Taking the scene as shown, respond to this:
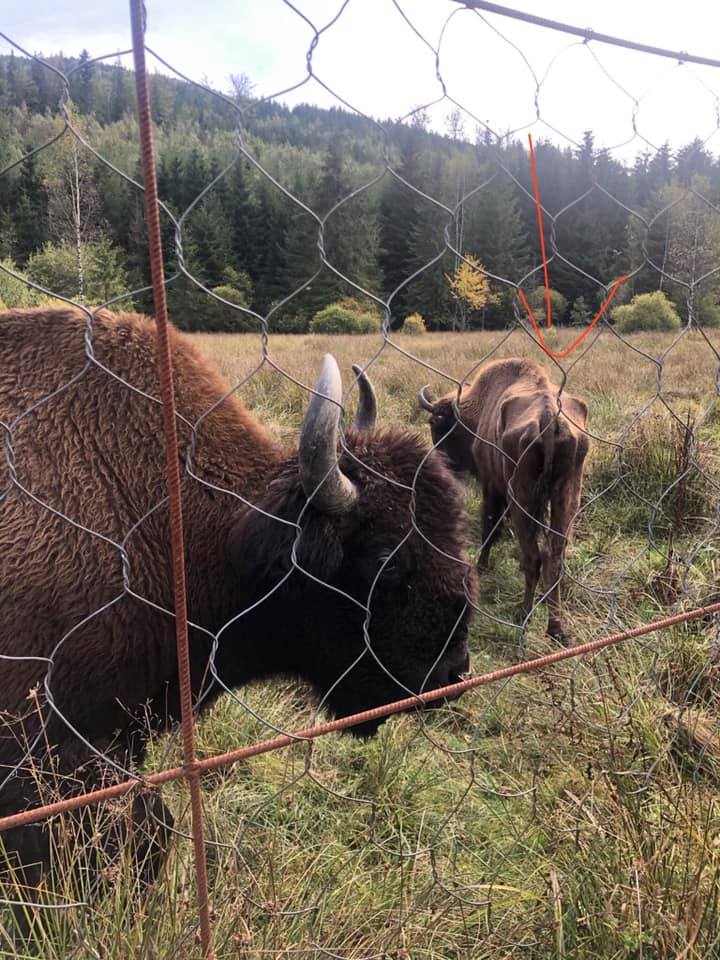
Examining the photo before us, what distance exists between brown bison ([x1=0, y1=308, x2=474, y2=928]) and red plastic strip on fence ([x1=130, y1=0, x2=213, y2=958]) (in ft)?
1.82

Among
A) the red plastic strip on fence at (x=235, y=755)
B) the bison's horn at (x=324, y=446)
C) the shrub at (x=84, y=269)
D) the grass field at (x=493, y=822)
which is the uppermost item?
the shrub at (x=84, y=269)

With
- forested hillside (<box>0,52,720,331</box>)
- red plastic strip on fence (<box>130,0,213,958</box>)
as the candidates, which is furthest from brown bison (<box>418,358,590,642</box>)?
red plastic strip on fence (<box>130,0,213,958</box>)

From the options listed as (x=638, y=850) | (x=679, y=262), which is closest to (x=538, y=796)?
(x=638, y=850)

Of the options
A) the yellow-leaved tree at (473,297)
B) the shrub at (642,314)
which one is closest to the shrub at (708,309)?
the shrub at (642,314)

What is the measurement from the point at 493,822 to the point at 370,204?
132 inches

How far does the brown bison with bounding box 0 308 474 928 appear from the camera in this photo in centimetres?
206

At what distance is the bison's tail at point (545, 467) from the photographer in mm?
4711

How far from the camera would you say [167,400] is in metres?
1.27

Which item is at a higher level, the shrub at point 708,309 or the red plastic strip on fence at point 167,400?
the shrub at point 708,309

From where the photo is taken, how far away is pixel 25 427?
7.14 ft

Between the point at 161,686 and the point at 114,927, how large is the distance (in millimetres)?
1010

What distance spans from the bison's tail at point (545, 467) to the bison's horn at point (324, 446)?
2808 mm

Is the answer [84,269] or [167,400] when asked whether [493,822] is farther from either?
[84,269]

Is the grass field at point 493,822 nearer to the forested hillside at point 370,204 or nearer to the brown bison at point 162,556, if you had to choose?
the brown bison at point 162,556
